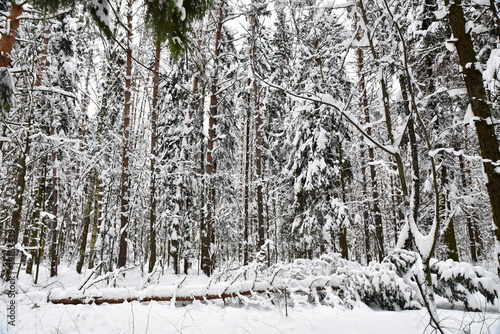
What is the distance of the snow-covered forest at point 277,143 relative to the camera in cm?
344

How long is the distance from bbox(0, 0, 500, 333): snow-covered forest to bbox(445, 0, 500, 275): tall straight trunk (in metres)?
0.02

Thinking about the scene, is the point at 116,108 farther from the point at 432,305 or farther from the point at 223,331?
the point at 432,305

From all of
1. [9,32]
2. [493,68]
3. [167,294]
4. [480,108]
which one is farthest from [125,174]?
[493,68]

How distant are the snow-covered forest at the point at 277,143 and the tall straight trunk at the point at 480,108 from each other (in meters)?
0.02

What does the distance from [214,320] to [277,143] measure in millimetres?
13883

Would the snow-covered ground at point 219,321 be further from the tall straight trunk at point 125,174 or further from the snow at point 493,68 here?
the tall straight trunk at point 125,174

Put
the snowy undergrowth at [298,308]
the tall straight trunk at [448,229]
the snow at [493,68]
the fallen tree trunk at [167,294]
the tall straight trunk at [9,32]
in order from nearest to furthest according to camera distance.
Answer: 1. the snowy undergrowth at [298,308]
2. the tall straight trunk at [9,32]
3. the snow at [493,68]
4. the fallen tree trunk at [167,294]
5. the tall straight trunk at [448,229]

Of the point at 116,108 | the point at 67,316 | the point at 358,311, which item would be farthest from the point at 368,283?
the point at 116,108

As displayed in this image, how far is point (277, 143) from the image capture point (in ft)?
56.6

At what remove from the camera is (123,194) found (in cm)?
1096

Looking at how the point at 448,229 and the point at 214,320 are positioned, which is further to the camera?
the point at 448,229

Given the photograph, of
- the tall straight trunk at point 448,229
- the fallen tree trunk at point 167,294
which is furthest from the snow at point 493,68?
the tall straight trunk at point 448,229

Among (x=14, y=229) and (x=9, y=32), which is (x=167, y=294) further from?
(x=9, y=32)

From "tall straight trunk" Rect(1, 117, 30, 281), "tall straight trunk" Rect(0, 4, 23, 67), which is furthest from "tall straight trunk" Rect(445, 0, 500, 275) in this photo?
"tall straight trunk" Rect(1, 117, 30, 281)
